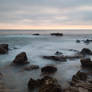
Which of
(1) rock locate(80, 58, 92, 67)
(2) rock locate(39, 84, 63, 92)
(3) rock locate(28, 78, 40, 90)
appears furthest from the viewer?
(1) rock locate(80, 58, 92, 67)

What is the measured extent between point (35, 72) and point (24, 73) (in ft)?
3.24

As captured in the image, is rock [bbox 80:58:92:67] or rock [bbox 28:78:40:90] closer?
rock [bbox 28:78:40:90]

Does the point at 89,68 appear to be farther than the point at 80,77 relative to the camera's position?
Yes

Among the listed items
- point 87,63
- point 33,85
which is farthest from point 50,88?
point 87,63

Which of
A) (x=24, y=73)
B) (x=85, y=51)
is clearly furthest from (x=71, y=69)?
(x=85, y=51)

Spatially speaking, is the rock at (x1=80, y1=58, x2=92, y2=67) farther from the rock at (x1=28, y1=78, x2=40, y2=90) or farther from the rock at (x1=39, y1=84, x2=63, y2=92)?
the rock at (x1=39, y1=84, x2=63, y2=92)

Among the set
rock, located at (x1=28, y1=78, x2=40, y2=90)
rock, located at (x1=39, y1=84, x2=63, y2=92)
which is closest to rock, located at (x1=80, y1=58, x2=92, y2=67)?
rock, located at (x1=28, y1=78, x2=40, y2=90)

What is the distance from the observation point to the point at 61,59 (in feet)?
53.0

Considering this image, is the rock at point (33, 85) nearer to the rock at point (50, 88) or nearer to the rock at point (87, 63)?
the rock at point (50, 88)

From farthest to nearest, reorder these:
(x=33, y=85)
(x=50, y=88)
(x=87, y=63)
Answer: (x=87, y=63)
(x=33, y=85)
(x=50, y=88)

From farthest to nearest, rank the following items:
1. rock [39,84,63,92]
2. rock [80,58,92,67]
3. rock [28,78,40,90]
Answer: rock [80,58,92,67]
rock [28,78,40,90]
rock [39,84,63,92]

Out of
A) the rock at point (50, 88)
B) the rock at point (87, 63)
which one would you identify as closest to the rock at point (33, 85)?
the rock at point (50, 88)

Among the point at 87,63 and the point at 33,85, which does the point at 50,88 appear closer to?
the point at 33,85

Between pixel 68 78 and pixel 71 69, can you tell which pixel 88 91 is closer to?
pixel 68 78
